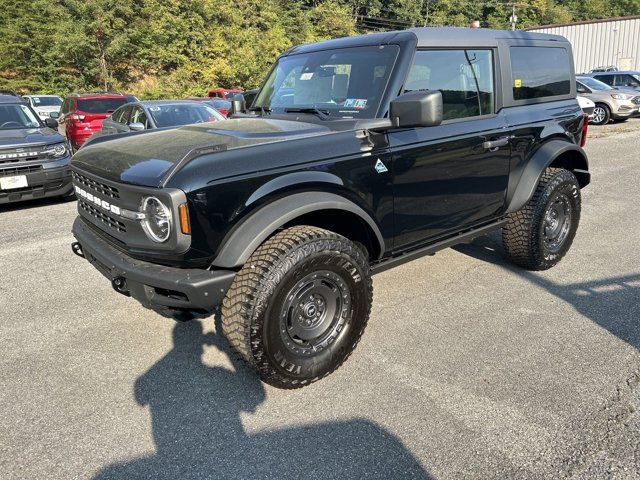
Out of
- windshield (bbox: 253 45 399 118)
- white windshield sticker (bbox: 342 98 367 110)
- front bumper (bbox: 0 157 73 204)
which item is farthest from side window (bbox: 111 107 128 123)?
white windshield sticker (bbox: 342 98 367 110)

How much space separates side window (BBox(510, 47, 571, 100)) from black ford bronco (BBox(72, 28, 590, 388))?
0.02 m

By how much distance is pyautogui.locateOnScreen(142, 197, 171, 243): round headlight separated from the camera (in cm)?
244

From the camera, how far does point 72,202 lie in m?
7.65

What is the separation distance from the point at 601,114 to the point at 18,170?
17.5m

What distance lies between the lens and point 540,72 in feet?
13.9

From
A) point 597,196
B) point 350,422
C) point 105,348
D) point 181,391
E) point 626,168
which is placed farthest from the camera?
point 626,168

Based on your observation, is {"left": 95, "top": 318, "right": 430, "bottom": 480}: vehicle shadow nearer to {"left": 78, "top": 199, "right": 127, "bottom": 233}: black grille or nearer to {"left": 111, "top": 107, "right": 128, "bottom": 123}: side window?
{"left": 78, "top": 199, "right": 127, "bottom": 233}: black grille

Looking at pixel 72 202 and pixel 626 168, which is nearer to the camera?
pixel 72 202

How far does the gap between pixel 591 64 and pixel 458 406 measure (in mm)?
45714

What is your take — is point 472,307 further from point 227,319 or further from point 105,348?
point 105,348

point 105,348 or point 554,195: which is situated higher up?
point 554,195

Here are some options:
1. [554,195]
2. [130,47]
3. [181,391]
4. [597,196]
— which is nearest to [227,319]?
[181,391]

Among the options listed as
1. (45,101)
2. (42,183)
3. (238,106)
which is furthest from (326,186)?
(45,101)

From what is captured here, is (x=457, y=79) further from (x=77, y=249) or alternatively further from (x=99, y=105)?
(x=99, y=105)
